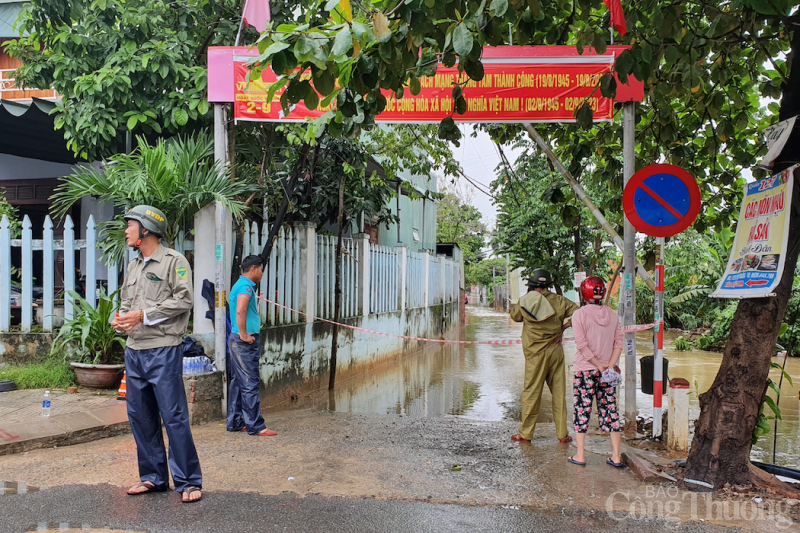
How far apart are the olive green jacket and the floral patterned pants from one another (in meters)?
0.76

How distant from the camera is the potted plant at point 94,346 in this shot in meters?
6.54

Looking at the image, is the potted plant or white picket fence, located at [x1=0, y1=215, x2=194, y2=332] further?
white picket fence, located at [x1=0, y1=215, x2=194, y2=332]

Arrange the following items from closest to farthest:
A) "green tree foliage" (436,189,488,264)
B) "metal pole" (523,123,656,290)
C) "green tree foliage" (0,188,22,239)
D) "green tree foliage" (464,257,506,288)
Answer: "metal pole" (523,123,656,290), "green tree foliage" (0,188,22,239), "green tree foliage" (436,189,488,264), "green tree foliage" (464,257,506,288)

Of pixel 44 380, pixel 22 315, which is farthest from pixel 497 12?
pixel 22 315

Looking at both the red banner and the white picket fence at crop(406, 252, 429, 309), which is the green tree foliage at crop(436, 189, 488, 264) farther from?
the red banner

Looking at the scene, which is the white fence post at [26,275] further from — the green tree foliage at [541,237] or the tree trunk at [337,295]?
the green tree foliage at [541,237]

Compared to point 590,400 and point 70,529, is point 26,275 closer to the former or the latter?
point 70,529

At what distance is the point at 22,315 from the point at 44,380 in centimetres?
104

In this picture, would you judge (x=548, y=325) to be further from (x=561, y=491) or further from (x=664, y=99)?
(x=664, y=99)

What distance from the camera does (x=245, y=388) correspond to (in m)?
5.77

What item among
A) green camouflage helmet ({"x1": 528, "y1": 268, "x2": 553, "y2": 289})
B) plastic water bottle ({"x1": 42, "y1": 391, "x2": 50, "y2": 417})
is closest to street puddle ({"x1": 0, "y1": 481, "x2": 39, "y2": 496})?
plastic water bottle ({"x1": 42, "y1": 391, "x2": 50, "y2": 417})

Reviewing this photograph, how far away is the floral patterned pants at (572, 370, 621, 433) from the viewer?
199 inches

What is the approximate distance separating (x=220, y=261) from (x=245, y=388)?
1370 millimetres

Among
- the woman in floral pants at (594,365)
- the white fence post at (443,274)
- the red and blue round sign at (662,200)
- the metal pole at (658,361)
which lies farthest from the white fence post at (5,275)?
the white fence post at (443,274)
